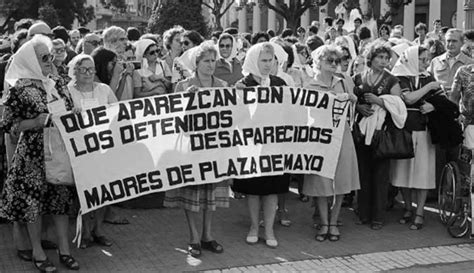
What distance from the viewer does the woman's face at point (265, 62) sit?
7.06m

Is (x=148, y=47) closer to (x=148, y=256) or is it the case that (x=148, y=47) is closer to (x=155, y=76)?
(x=155, y=76)

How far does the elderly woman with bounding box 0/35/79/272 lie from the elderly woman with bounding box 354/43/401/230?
3.26 metres

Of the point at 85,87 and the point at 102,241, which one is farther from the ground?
the point at 85,87

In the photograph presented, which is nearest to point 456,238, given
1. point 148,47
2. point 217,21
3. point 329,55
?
point 329,55

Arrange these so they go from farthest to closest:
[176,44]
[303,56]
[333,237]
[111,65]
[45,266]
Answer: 1. [303,56]
2. [176,44]
3. [111,65]
4. [333,237]
5. [45,266]

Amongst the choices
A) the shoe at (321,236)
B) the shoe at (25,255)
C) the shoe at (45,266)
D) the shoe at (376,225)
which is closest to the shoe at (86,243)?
the shoe at (25,255)

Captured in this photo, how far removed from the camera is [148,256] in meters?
6.73

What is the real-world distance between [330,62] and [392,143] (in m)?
1.14

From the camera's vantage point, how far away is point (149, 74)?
818cm

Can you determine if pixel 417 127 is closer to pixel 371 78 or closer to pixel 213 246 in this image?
pixel 371 78

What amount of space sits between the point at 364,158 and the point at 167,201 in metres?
2.40

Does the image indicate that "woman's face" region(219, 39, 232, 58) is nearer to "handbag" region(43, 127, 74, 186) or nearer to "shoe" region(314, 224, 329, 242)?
"shoe" region(314, 224, 329, 242)

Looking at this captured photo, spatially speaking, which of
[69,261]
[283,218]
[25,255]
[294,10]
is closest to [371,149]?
[283,218]

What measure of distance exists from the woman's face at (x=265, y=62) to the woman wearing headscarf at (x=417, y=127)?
5.15 ft
